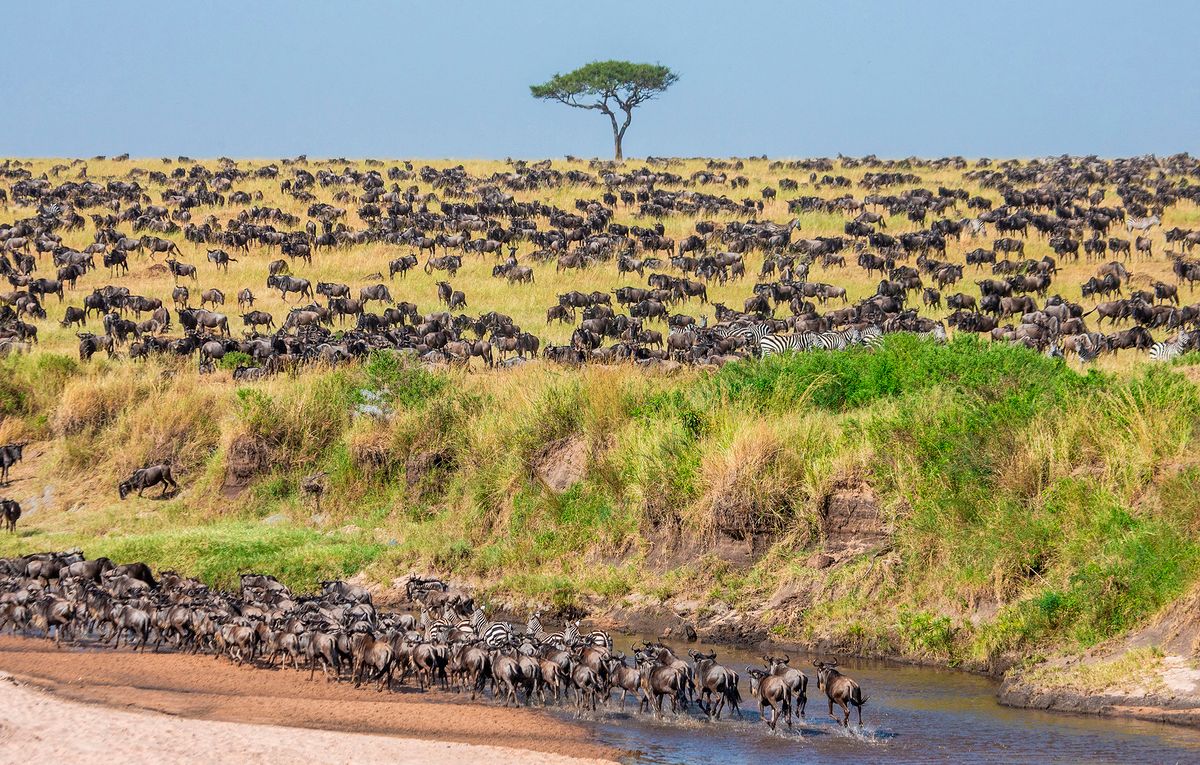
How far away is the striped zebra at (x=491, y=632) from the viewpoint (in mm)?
14250

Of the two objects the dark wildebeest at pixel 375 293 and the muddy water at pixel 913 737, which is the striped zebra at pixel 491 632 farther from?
the dark wildebeest at pixel 375 293

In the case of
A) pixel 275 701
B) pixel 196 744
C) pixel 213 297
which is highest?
pixel 213 297

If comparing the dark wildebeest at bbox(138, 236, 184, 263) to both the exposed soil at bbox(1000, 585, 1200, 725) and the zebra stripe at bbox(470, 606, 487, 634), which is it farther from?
the exposed soil at bbox(1000, 585, 1200, 725)

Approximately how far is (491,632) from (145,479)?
37.7ft

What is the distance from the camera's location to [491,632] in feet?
50.7

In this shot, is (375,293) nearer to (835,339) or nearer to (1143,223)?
(835,339)

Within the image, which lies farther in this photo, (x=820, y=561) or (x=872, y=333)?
(x=872, y=333)

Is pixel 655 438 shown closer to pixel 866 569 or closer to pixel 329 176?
pixel 866 569

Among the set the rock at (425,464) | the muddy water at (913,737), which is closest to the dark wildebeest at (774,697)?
the muddy water at (913,737)

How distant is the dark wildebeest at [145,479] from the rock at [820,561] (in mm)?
12884

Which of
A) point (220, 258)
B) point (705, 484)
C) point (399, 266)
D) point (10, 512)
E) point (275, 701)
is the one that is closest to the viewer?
point (275, 701)

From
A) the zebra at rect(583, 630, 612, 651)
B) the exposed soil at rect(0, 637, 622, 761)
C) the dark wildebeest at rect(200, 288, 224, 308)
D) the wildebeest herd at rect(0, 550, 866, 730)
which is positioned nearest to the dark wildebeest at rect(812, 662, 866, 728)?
the wildebeest herd at rect(0, 550, 866, 730)

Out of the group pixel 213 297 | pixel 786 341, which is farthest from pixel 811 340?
pixel 213 297

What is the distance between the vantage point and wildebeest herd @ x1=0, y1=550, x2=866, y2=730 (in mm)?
13414
